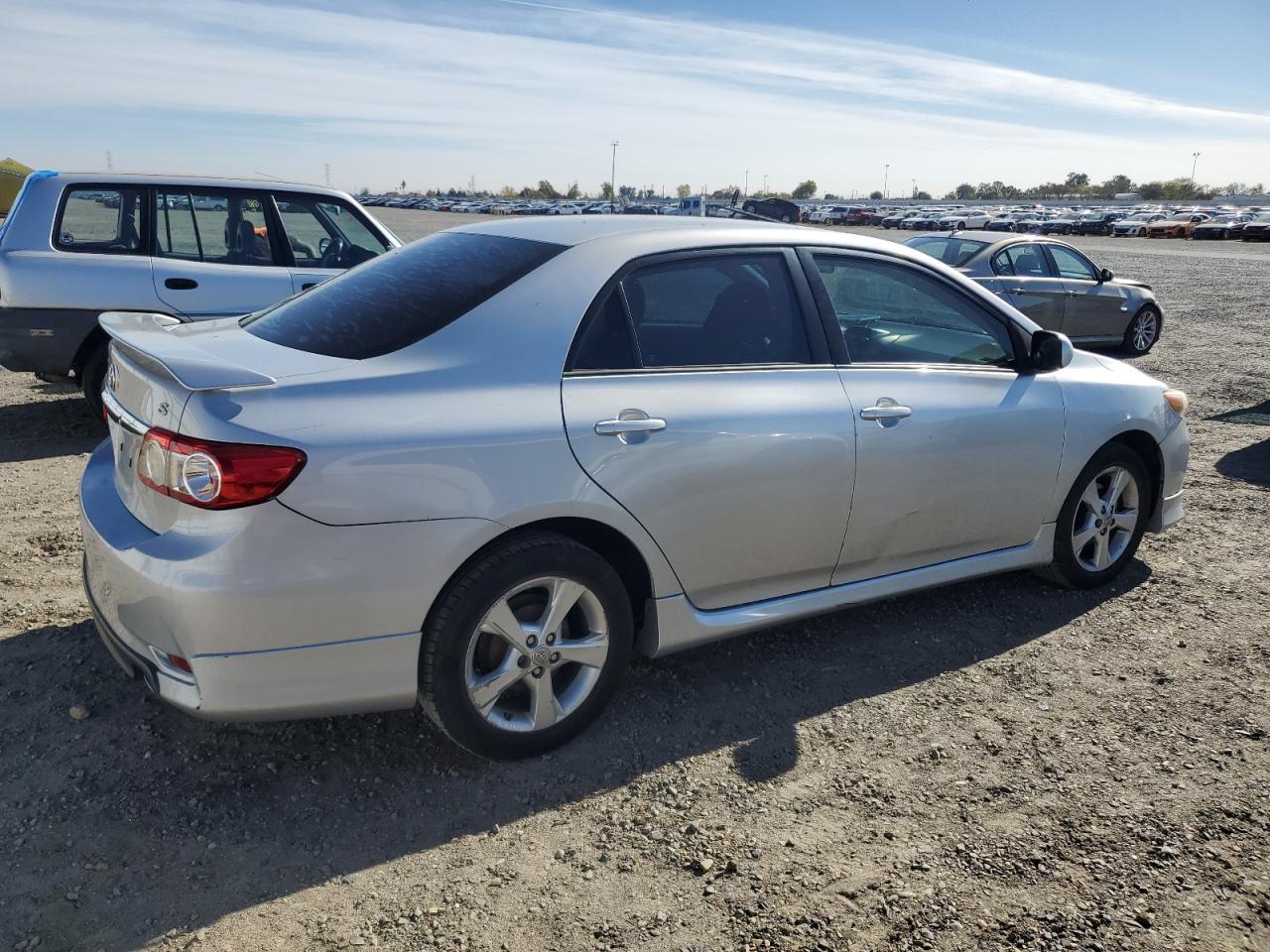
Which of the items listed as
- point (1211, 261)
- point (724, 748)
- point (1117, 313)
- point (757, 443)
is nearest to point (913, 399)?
point (757, 443)

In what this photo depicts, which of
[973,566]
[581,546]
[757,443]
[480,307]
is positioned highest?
[480,307]

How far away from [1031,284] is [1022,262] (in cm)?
28

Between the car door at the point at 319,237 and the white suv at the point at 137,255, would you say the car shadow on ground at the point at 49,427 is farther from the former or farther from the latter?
the car door at the point at 319,237

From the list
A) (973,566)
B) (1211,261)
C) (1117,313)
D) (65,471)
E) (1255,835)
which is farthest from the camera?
(1211,261)

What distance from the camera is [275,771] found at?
3111mm

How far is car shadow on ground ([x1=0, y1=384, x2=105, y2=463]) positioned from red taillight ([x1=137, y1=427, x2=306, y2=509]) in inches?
180

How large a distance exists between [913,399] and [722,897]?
6.68ft

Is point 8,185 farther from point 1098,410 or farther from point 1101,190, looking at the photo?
point 1101,190

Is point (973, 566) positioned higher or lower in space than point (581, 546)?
lower

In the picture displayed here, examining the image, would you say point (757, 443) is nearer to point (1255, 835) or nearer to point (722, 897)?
point (722, 897)

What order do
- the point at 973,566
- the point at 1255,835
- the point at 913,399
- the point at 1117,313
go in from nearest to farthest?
the point at 1255,835
the point at 913,399
the point at 973,566
the point at 1117,313

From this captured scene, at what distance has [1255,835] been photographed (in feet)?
9.65

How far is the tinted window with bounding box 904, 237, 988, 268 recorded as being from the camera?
445 inches

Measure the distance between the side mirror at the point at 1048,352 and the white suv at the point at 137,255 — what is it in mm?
4778
